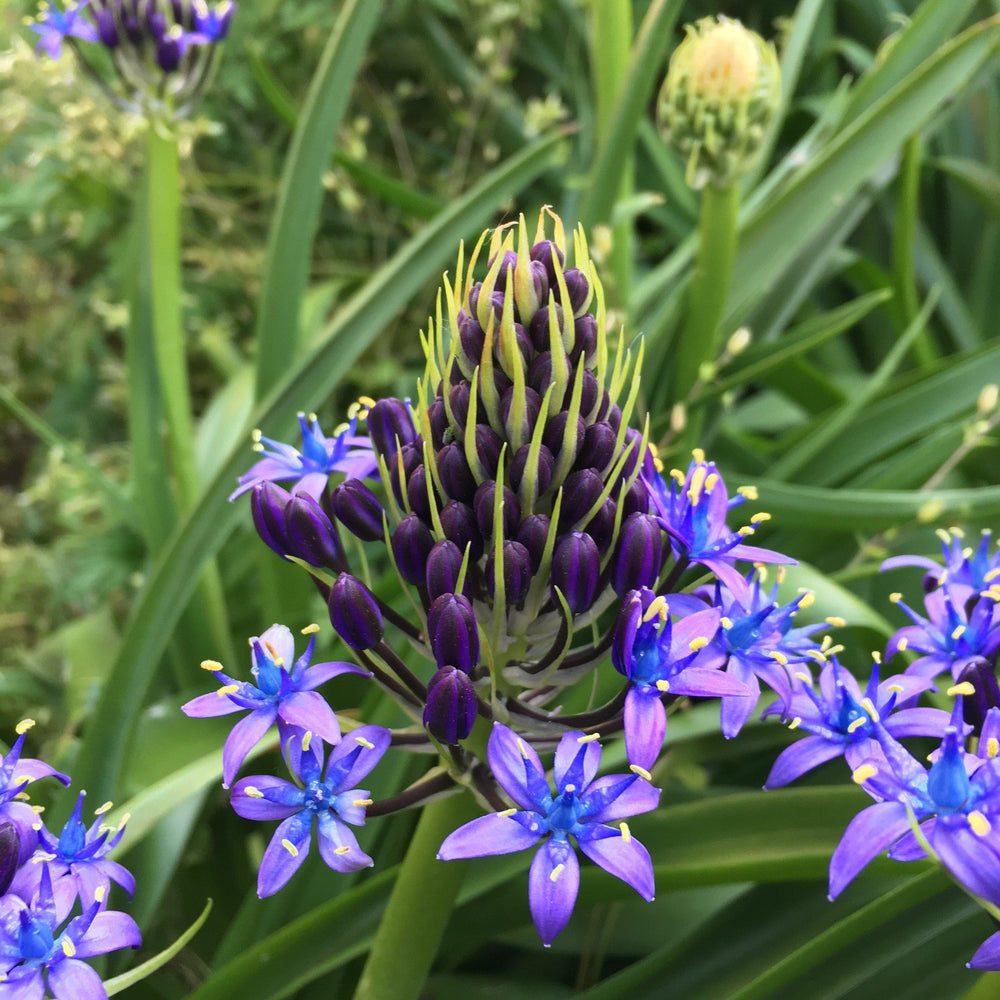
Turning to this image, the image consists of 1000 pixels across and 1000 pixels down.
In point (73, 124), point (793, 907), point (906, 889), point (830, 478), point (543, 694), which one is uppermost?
point (73, 124)

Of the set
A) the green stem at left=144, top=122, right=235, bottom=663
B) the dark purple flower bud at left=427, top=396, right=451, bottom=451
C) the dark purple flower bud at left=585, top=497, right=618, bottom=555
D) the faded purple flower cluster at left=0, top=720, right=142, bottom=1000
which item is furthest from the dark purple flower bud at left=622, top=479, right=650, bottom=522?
the green stem at left=144, top=122, right=235, bottom=663

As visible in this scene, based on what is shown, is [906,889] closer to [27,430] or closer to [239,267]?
[239,267]

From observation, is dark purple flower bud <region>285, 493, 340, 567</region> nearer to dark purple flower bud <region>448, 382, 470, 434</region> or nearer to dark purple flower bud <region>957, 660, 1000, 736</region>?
dark purple flower bud <region>448, 382, 470, 434</region>

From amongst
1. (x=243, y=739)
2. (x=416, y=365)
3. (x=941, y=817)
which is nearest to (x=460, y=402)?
(x=243, y=739)

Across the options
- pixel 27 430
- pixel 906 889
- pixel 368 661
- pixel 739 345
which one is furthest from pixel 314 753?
pixel 27 430

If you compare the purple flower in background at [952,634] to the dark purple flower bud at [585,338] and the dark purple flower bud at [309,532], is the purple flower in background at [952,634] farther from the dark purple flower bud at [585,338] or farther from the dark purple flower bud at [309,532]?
the dark purple flower bud at [309,532]

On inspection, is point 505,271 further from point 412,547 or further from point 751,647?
point 751,647
